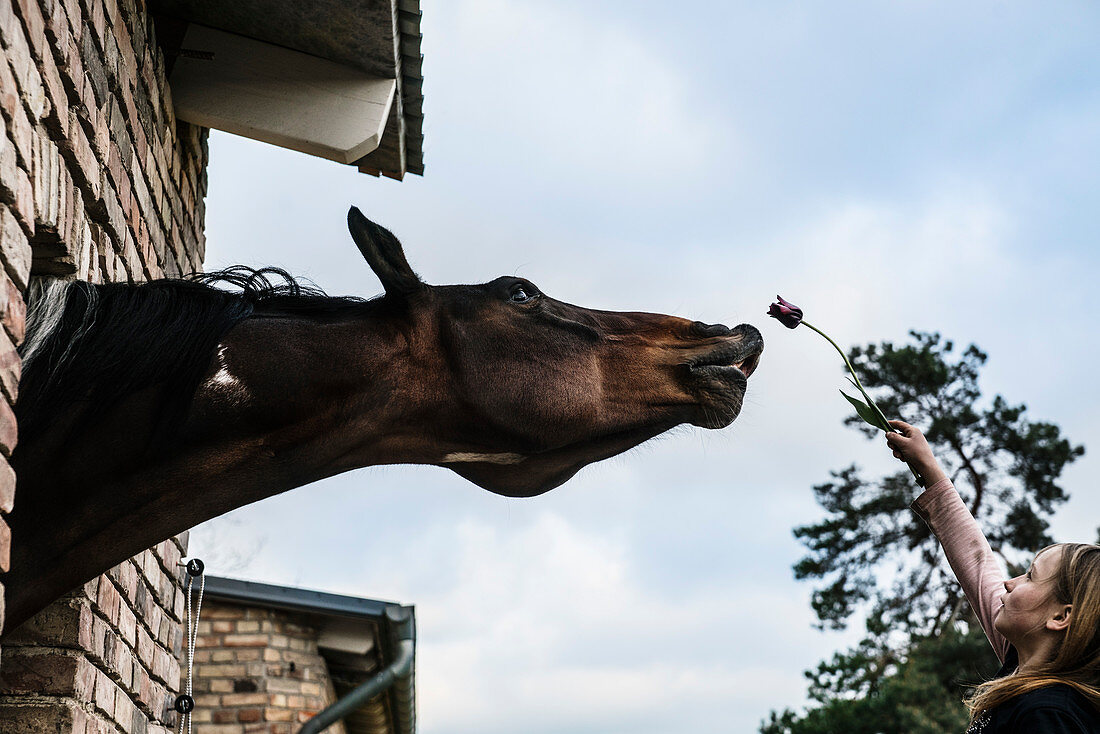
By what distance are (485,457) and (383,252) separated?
0.50 m

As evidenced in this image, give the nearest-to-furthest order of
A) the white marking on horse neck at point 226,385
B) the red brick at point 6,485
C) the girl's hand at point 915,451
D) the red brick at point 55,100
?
the red brick at point 6,485
the red brick at point 55,100
the white marking on horse neck at point 226,385
the girl's hand at point 915,451

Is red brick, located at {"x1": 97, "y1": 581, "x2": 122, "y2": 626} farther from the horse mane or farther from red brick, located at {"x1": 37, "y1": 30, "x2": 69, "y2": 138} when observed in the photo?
red brick, located at {"x1": 37, "y1": 30, "x2": 69, "y2": 138}

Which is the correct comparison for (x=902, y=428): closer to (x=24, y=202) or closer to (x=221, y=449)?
(x=221, y=449)

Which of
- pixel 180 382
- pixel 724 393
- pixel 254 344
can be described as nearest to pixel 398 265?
pixel 254 344

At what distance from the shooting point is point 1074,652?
202 centimetres

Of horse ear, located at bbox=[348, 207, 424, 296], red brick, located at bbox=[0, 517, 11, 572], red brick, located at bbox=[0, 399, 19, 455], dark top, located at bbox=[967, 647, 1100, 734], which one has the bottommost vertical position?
dark top, located at bbox=[967, 647, 1100, 734]

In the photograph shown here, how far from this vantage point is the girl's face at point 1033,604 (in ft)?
6.98

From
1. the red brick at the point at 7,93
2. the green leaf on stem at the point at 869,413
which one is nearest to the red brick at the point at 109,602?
the red brick at the point at 7,93

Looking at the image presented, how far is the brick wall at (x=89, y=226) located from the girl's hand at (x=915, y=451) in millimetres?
1873

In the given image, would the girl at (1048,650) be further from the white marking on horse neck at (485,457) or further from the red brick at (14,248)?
the red brick at (14,248)

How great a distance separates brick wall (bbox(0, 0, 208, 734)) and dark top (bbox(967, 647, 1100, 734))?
5.50 ft

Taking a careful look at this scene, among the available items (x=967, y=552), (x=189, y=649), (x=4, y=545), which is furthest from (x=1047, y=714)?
(x=189, y=649)

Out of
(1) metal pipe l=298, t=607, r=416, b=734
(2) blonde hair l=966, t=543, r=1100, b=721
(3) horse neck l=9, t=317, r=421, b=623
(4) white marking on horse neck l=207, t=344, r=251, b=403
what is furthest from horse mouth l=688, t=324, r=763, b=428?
(1) metal pipe l=298, t=607, r=416, b=734

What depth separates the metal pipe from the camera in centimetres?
670
